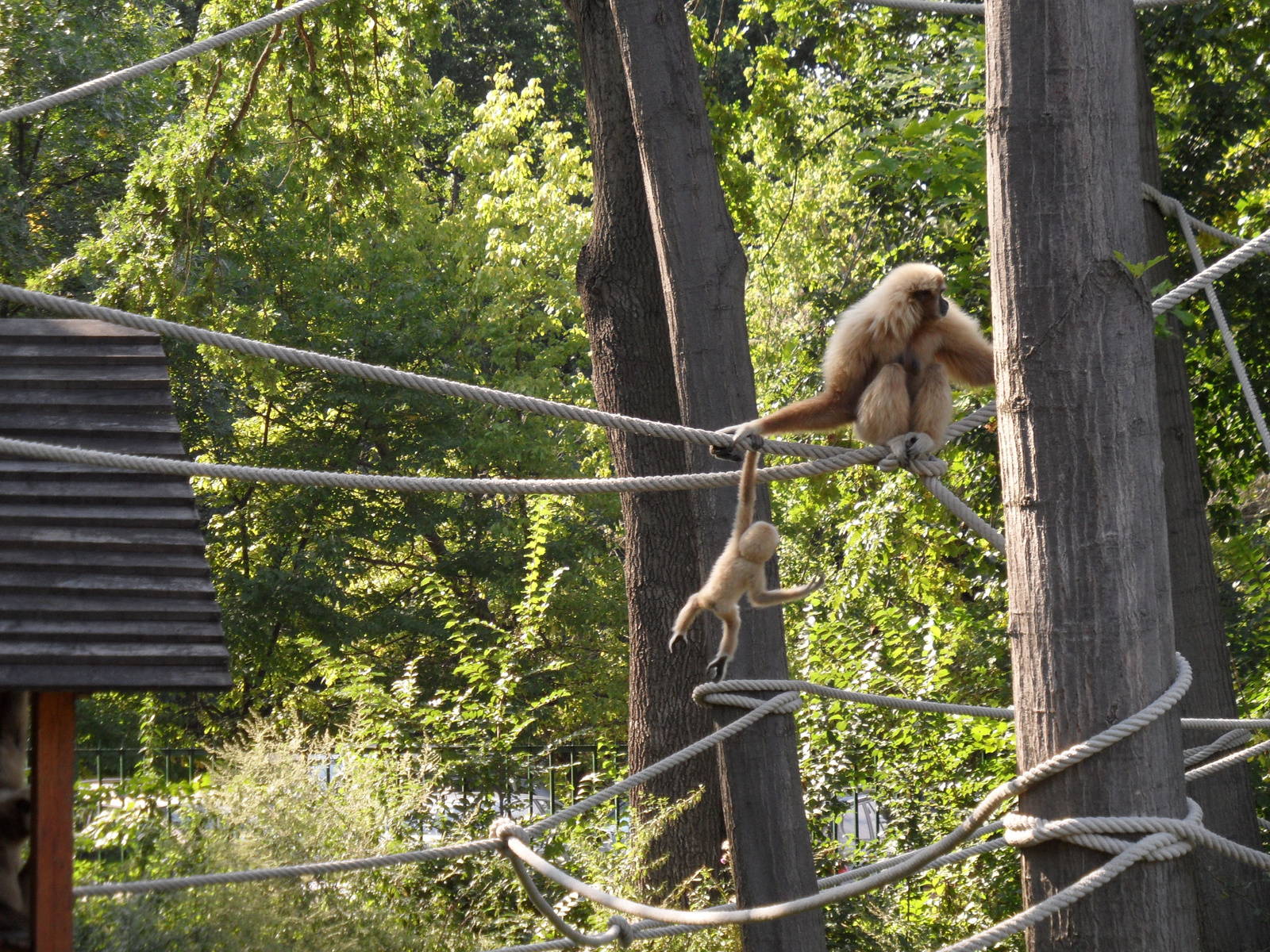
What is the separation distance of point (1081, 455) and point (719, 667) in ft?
7.83

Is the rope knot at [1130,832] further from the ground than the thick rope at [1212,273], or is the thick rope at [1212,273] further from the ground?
the thick rope at [1212,273]

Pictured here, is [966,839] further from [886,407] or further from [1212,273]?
[886,407]

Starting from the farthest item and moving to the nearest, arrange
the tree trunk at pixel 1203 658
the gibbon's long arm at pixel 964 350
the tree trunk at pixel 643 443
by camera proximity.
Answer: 1. the tree trunk at pixel 643 443
2. the tree trunk at pixel 1203 658
3. the gibbon's long arm at pixel 964 350

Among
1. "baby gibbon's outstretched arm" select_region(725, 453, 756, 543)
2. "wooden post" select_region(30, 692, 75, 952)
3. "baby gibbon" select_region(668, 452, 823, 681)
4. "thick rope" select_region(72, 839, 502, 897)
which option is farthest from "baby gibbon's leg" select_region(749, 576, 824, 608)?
"wooden post" select_region(30, 692, 75, 952)

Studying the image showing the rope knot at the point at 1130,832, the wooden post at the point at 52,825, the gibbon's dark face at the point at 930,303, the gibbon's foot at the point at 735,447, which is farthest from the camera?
the gibbon's dark face at the point at 930,303

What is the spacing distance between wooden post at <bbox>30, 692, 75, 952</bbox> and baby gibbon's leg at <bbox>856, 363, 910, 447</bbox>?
292 centimetres

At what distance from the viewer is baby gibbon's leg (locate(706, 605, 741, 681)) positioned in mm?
4320

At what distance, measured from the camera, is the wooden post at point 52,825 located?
140 inches

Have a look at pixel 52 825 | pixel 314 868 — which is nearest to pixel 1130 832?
pixel 314 868

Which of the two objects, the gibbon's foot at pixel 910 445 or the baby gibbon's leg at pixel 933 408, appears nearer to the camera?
the gibbon's foot at pixel 910 445

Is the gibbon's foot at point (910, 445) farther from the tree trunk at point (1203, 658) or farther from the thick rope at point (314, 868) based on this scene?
the tree trunk at point (1203, 658)

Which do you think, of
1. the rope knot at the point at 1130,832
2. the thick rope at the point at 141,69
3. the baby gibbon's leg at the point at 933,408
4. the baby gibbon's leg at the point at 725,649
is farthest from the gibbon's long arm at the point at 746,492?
the thick rope at the point at 141,69

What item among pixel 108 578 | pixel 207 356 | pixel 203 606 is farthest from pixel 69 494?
pixel 207 356

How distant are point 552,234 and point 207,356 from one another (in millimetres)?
5972
